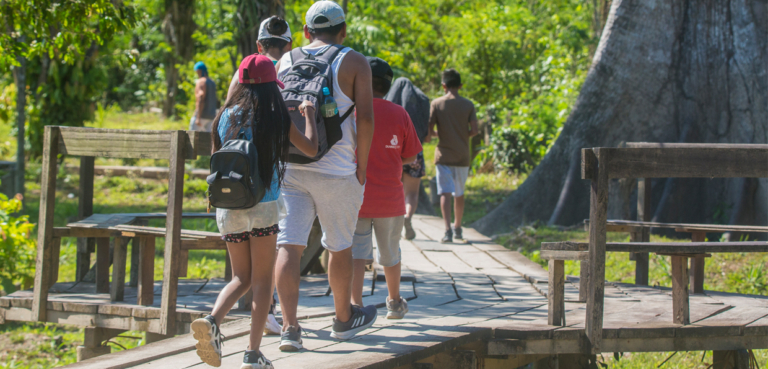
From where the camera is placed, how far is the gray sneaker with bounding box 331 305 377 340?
152 inches

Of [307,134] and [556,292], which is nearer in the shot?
[307,134]

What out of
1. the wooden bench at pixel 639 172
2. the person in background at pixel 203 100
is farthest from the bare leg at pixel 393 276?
the person in background at pixel 203 100

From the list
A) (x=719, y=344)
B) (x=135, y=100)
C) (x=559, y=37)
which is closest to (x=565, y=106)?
(x=559, y=37)

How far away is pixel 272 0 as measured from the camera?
8.94 meters

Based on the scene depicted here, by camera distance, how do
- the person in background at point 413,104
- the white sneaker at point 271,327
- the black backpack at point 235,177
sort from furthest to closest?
the person in background at point 413,104 → the white sneaker at point 271,327 → the black backpack at point 235,177

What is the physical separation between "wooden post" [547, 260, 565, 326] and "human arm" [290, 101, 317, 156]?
5.60 feet

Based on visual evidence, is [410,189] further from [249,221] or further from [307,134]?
[249,221]

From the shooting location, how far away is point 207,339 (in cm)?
313

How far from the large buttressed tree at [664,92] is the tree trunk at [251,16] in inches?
165

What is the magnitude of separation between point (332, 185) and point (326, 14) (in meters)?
0.87

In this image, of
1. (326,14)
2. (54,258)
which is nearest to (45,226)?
(54,258)

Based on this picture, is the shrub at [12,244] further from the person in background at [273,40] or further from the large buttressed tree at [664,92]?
the large buttressed tree at [664,92]

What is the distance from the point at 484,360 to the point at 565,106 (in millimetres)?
10167

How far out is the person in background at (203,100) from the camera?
12391mm
